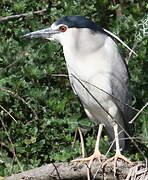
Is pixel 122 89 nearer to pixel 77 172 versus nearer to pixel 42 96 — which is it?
pixel 42 96

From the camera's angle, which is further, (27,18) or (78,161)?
(27,18)

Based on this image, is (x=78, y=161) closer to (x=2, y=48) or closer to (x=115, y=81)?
(x=115, y=81)

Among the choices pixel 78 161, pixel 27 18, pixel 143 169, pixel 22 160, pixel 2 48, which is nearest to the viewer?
pixel 143 169

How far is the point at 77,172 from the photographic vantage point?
3.65 meters

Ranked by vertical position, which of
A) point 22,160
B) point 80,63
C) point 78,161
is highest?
point 80,63

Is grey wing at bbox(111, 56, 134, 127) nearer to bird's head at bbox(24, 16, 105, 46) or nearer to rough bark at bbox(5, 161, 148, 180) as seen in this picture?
bird's head at bbox(24, 16, 105, 46)

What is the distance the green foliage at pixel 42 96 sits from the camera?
506cm

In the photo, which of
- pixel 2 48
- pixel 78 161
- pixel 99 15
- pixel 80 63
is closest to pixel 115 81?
pixel 80 63

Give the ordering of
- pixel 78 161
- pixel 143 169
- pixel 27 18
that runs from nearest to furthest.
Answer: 1. pixel 143 169
2. pixel 78 161
3. pixel 27 18

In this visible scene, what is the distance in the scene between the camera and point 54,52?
5457 mm

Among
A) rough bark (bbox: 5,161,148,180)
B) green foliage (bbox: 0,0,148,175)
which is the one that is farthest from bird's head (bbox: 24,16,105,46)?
rough bark (bbox: 5,161,148,180)

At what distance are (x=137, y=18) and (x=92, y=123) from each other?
3.73ft

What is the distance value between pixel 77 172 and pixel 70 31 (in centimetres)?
108

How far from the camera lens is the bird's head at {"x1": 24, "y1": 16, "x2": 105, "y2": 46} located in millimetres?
4367
